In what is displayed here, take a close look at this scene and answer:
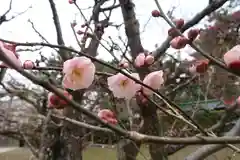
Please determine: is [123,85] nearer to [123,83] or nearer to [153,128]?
[123,83]

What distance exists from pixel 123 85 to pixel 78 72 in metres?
0.12

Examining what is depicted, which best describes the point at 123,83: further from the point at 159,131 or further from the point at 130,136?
the point at 159,131

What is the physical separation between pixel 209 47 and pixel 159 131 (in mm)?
1047

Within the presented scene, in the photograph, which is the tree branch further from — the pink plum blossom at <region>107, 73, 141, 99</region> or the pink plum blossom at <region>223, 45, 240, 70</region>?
the pink plum blossom at <region>223, 45, 240, 70</region>

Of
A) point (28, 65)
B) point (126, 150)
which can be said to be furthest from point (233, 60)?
point (126, 150)

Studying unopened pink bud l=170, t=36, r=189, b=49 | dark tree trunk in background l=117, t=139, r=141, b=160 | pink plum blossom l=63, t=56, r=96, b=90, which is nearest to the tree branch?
dark tree trunk in background l=117, t=139, r=141, b=160

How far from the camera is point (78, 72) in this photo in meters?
0.59

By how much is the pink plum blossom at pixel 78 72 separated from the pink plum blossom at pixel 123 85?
93 mm

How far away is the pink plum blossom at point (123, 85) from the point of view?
0.68 metres

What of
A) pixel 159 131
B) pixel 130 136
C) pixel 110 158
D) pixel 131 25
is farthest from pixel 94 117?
pixel 110 158

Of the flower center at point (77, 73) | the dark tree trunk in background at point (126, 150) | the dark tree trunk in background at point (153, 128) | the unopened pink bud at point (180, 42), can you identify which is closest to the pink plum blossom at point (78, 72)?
the flower center at point (77, 73)

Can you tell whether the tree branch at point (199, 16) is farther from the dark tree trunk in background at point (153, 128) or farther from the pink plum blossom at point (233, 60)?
the pink plum blossom at point (233, 60)

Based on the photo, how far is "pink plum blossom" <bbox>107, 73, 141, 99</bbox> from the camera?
68 cm

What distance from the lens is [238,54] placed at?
48cm
